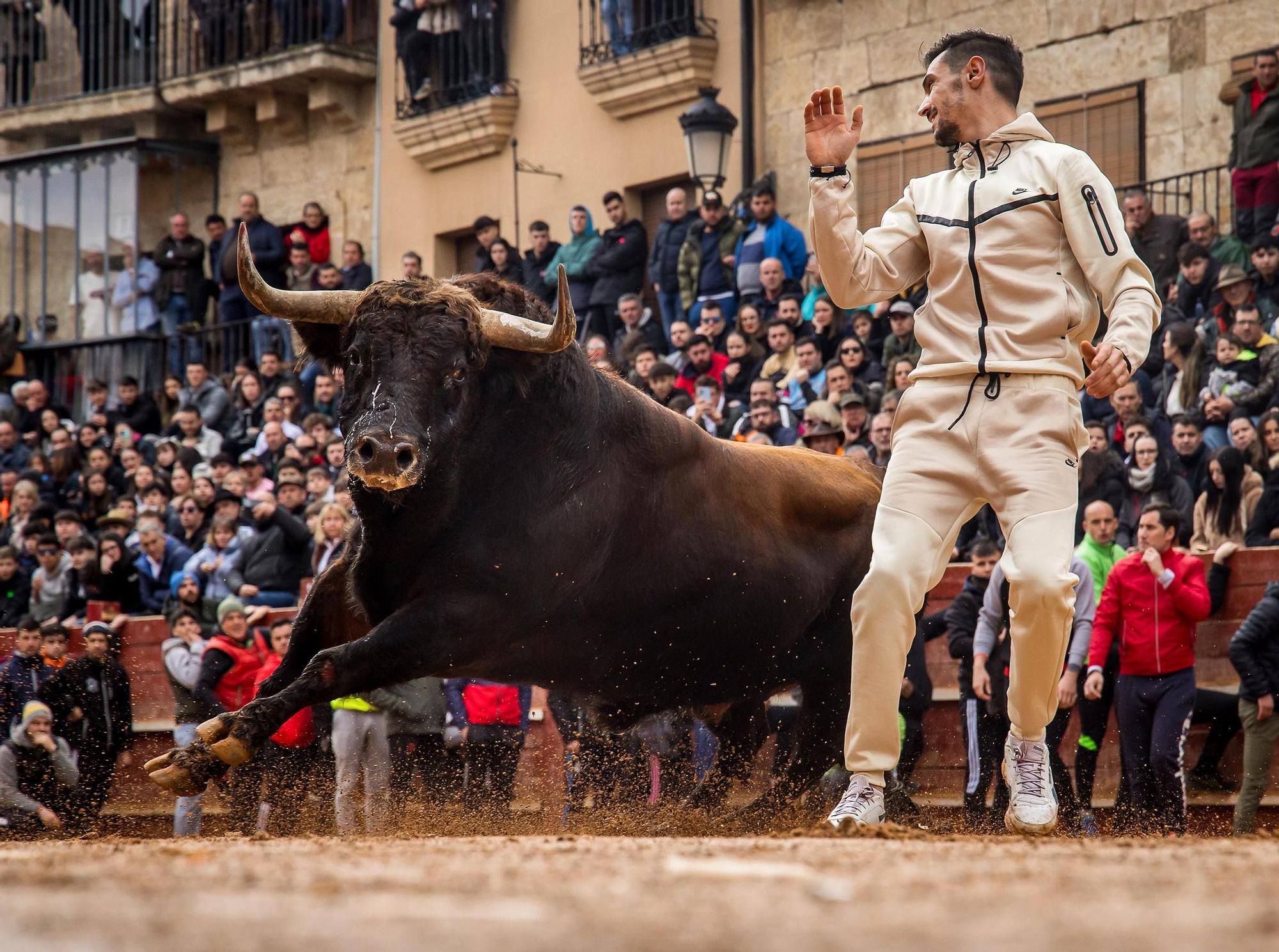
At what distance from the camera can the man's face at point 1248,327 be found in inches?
436

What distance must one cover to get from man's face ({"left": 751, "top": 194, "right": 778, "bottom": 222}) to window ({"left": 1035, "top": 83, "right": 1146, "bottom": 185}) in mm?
2559

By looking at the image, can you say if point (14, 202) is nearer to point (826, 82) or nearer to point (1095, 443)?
point (826, 82)

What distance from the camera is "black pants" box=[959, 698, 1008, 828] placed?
31.1 ft

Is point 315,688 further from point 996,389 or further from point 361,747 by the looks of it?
point 361,747

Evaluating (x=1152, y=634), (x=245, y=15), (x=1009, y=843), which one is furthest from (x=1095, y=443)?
(x=245, y=15)

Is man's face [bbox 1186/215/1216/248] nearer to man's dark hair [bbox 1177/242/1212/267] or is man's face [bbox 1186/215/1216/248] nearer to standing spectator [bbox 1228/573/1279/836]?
man's dark hair [bbox 1177/242/1212/267]

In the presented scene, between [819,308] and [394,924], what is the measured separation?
1079 cm

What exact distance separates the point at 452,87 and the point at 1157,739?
45.4ft

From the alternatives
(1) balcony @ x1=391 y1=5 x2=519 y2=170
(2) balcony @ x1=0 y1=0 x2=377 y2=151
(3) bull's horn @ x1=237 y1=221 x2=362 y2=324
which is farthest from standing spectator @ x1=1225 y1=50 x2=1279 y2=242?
(2) balcony @ x1=0 y1=0 x2=377 y2=151

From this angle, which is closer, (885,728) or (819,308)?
(885,728)

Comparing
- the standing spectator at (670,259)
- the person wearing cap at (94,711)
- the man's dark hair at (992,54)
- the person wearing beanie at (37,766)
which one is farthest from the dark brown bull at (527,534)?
the standing spectator at (670,259)

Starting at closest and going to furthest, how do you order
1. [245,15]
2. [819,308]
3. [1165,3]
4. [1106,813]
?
[1106,813]
[819,308]
[1165,3]
[245,15]

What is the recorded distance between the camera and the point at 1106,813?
31.8ft

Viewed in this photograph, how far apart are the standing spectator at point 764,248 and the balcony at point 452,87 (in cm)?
598
